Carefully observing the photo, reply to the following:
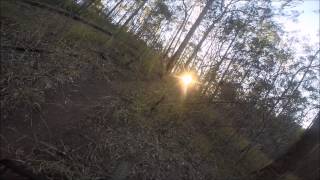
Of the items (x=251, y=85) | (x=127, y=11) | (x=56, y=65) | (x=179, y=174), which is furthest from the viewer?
(x=127, y=11)

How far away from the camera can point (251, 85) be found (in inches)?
814

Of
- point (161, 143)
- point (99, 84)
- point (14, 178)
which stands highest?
point (99, 84)

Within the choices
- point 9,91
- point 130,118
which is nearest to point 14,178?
point 9,91

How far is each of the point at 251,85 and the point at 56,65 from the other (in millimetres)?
14068

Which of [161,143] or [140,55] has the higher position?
[140,55]

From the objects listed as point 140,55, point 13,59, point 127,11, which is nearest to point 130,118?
point 13,59

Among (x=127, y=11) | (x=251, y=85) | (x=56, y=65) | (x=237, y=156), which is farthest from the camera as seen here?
(x=127, y=11)

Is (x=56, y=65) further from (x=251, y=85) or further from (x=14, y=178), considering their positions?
(x=251, y=85)

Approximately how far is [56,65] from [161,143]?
3.88 meters

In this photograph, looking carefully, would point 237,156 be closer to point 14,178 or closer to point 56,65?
point 56,65

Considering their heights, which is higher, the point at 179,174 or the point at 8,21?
the point at 8,21

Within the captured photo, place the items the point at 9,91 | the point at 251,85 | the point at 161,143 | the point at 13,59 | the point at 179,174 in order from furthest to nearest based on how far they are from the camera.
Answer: the point at 251,85 < the point at 161,143 < the point at 179,174 < the point at 13,59 < the point at 9,91

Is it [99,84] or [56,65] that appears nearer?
[56,65]

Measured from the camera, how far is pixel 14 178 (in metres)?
5.52
